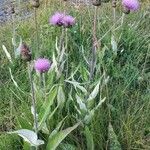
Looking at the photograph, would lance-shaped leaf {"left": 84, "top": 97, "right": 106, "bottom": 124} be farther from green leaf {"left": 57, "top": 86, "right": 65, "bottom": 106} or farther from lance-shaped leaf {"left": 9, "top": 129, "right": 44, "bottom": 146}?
lance-shaped leaf {"left": 9, "top": 129, "right": 44, "bottom": 146}

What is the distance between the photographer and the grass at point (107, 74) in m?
2.88

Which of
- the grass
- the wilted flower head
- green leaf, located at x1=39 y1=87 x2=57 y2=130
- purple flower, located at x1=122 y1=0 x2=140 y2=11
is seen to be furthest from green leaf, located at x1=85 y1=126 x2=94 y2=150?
purple flower, located at x1=122 y1=0 x2=140 y2=11

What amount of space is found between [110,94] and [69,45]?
2.97 feet

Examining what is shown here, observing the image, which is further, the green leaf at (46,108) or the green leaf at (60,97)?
the green leaf at (60,97)

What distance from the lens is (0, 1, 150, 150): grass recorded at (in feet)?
9.46

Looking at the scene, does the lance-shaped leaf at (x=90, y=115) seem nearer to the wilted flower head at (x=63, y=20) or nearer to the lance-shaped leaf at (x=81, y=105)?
the lance-shaped leaf at (x=81, y=105)

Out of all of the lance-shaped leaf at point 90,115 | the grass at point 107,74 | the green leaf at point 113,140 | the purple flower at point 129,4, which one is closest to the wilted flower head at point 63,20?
the grass at point 107,74

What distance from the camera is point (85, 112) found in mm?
2939

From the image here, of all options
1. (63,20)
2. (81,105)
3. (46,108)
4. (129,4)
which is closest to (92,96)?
(81,105)

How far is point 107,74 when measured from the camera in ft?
11.7

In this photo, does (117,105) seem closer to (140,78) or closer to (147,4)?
(140,78)

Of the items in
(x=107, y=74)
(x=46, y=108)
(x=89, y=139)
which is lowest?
(x=107, y=74)

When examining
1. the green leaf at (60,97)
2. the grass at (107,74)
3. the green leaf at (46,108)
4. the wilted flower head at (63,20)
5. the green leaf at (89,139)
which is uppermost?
the wilted flower head at (63,20)

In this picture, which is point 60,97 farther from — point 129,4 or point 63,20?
point 129,4
